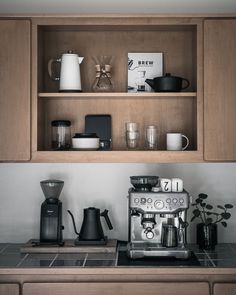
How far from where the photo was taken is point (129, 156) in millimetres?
3012

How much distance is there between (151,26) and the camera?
3.09 meters

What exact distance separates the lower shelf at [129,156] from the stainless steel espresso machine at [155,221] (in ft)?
0.41

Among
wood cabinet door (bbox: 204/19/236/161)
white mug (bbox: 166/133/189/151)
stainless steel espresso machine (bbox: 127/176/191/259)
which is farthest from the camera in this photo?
white mug (bbox: 166/133/189/151)

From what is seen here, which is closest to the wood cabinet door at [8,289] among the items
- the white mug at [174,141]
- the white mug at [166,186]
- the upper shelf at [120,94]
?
the white mug at [166,186]

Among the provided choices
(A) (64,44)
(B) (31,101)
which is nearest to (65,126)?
(B) (31,101)

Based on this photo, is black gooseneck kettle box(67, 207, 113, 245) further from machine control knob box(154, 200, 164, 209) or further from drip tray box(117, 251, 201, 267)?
machine control knob box(154, 200, 164, 209)

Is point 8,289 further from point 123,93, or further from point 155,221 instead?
point 123,93

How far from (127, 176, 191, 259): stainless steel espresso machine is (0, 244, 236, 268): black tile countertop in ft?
0.40

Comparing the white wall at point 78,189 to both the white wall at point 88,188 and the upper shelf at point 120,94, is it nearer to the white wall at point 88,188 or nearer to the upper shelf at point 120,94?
the white wall at point 88,188

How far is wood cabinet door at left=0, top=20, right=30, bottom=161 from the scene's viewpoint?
9.87 ft

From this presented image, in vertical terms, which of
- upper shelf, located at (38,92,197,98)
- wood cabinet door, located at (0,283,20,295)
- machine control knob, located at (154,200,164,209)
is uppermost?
upper shelf, located at (38,92,197,98)

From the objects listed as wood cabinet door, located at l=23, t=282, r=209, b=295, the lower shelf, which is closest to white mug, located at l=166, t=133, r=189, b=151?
the lower shelf

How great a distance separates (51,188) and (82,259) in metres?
0.52

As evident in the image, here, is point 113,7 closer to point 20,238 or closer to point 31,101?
point 31,101
